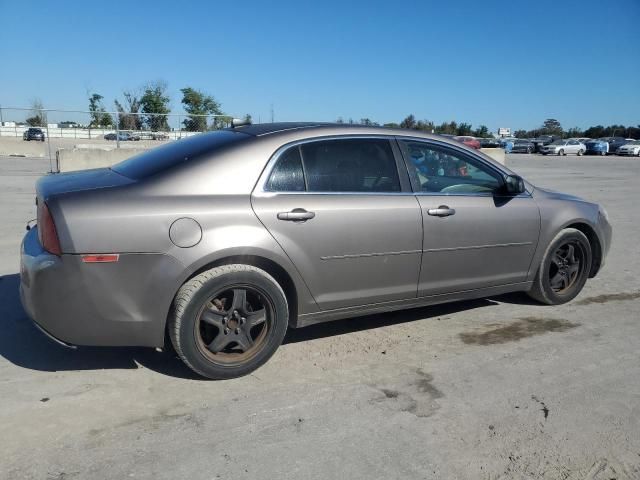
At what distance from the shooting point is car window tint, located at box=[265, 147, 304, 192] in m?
3.48

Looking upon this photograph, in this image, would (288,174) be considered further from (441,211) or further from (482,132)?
(482,132)

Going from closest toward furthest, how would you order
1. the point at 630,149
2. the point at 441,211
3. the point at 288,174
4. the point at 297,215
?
1. the point at 297,215
2. the point at 288,174
3. the point at 441,211
4. the point at 630,149

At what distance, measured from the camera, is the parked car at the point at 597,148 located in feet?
159

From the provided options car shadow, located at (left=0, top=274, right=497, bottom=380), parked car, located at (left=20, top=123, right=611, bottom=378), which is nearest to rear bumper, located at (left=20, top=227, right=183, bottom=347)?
parked car, located at (left=20, top=123, right=611, bottom=378)

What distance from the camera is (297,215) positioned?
3.42 metres

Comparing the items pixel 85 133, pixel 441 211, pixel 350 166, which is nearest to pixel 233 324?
pixel 350 166

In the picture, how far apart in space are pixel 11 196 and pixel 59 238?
9.62m

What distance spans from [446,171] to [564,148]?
47.4m

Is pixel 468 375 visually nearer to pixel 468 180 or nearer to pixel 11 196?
pixel 468 180

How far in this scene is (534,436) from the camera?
111 inches

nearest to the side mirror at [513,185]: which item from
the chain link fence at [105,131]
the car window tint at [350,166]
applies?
the car window tint at [350,166]

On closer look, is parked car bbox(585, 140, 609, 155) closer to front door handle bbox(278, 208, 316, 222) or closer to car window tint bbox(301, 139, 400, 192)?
car window tint bbox(301, 139, 400, 192)

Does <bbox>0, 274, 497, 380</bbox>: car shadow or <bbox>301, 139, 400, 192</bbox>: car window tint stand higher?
<bbox>301, 139, 400, 192</bbox>: car window tint

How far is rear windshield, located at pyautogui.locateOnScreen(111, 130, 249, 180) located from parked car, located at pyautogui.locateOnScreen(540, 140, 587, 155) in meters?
48.0
